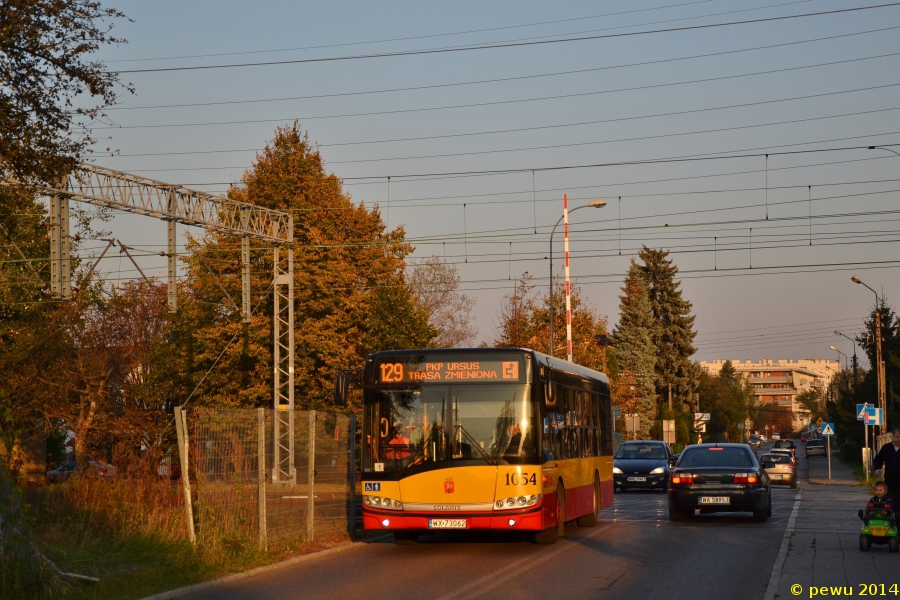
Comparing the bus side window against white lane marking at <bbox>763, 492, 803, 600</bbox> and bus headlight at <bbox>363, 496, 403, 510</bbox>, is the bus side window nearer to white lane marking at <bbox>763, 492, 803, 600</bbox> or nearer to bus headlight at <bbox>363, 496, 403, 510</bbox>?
white lane marking at <bbox>763, 492, 803, 600</bbox>

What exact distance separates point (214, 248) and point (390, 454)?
32559 millimetres

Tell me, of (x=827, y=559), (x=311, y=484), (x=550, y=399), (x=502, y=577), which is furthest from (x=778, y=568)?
(x=311, y=484)

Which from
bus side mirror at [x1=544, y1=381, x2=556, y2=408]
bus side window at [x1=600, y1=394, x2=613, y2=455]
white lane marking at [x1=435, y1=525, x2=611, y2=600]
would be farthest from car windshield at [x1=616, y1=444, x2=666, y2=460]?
bus side mirror at [x1=544, y1=381, x2=556, y2=408]

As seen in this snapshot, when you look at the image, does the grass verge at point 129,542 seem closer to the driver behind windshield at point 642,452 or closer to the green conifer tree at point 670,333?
the driver behind windshield at point 642,452

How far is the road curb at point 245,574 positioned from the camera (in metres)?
12.3

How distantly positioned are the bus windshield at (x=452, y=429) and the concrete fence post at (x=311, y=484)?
4.38 feet

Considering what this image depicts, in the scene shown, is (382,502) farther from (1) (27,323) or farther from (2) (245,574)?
(1) (27,323)

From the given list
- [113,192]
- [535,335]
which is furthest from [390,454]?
[535,335]

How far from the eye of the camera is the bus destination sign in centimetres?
1730

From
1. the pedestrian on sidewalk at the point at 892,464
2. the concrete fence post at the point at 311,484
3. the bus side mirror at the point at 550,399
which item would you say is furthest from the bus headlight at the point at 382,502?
the pedestrian on sidewalk at the point at 892,464

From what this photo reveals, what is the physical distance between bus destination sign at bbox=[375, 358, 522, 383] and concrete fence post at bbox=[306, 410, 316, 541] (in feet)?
5.57

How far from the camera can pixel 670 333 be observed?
356 ft
